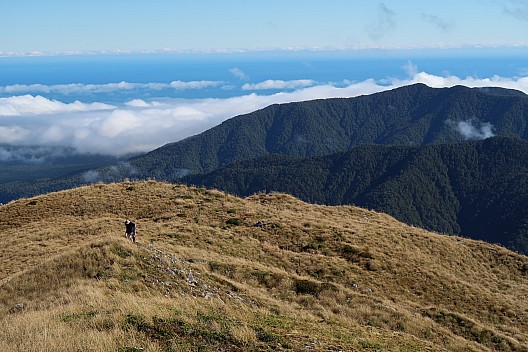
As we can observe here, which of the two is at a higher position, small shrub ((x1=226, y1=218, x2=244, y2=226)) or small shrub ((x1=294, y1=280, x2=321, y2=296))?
small shrub ((x1=226, y1=218, x2=244, y2=226))

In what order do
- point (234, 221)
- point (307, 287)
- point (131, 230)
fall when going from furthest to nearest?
point (234, 221) → point (131, 230) → point (307, 287)

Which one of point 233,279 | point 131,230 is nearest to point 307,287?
point 233,279

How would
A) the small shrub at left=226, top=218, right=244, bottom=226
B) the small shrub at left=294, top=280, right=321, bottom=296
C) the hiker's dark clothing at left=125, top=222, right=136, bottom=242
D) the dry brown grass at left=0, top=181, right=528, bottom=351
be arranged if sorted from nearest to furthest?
the dry brown grass at left=0, top=181, right=528, bottom=351 < the small shrub at left=294, top=280, right=321, bottom=296 < the hiker's dark clothing at left=125, top=222, right=136, bottom=242 < the small shrub at left=226, top=218, right=244, bottom=226

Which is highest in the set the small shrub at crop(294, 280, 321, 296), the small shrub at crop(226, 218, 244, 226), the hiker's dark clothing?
the hiker's dark clothing

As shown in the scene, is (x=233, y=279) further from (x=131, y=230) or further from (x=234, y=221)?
(x=234, y=221)

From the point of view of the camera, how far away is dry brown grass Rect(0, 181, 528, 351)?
13578mm

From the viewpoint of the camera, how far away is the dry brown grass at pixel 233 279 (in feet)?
44.5

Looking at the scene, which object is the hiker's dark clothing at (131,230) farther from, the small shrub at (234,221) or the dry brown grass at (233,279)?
the small shrub at (234,221)

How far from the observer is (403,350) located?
17141 mm

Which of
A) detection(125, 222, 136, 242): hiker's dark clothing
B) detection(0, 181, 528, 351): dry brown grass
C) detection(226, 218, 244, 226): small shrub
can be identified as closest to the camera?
detection(0, 181, 528, 351): dry brown grass

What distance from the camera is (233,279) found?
25969 mm

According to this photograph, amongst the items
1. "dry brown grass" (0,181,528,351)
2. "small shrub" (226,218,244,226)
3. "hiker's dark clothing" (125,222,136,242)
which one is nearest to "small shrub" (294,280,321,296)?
"dry brown grass" (0,181,528,351)

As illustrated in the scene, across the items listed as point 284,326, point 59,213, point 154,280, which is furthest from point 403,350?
point 59,213

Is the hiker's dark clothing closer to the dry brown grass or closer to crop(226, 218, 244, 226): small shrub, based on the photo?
the dry brown grass
